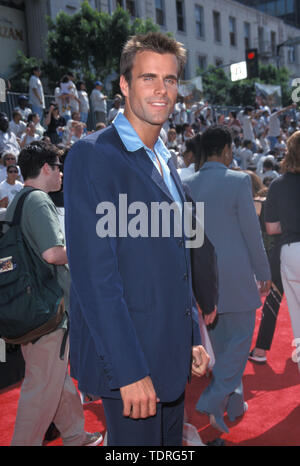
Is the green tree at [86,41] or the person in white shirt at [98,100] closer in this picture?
the person in white shirt at [98,100]

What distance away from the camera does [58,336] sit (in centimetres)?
279

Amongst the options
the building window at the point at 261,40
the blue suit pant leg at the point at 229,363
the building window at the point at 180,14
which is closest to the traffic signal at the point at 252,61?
the building window at the point at 180,14

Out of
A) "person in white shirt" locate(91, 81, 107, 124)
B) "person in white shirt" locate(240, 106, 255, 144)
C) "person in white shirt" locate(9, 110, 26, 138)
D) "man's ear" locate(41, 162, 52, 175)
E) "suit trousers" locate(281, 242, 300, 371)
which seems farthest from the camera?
"person in white shirt" locate(240, 106, 255, 144)

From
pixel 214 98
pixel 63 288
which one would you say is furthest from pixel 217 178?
pixel 214 98

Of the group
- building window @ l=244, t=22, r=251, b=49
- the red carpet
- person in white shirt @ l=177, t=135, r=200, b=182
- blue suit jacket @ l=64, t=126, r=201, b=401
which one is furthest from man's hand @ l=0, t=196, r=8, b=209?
building window @ l=244, t=22, r=251, b=49

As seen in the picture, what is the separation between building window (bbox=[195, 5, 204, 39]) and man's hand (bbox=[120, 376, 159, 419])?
3537 centimetres

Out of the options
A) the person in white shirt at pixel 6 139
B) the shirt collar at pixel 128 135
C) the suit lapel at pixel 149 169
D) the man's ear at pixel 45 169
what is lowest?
the suit lapel at pixel 149 169

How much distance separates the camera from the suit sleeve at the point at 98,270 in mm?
1552

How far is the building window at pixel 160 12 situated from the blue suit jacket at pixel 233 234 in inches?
1170

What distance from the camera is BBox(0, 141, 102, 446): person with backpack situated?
266 cm

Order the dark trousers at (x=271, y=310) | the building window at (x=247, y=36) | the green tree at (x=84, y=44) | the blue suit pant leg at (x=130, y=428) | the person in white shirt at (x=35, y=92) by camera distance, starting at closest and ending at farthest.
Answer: the blue suit pant leg at (x=130, y=428)
the dark trousers at (x=271, y=310)
the person in white shirt at (x=35, y=92)
the green tree at (x=84, y=44)
the building window at (x=247, y=36)

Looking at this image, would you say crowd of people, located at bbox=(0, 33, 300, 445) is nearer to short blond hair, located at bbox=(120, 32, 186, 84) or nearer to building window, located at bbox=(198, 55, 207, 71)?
short blond hair, located at bbox=(120, 32, 186, 84)

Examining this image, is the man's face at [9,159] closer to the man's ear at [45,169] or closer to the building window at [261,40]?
the man's ear at [45,169]

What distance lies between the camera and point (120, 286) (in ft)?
5.22
